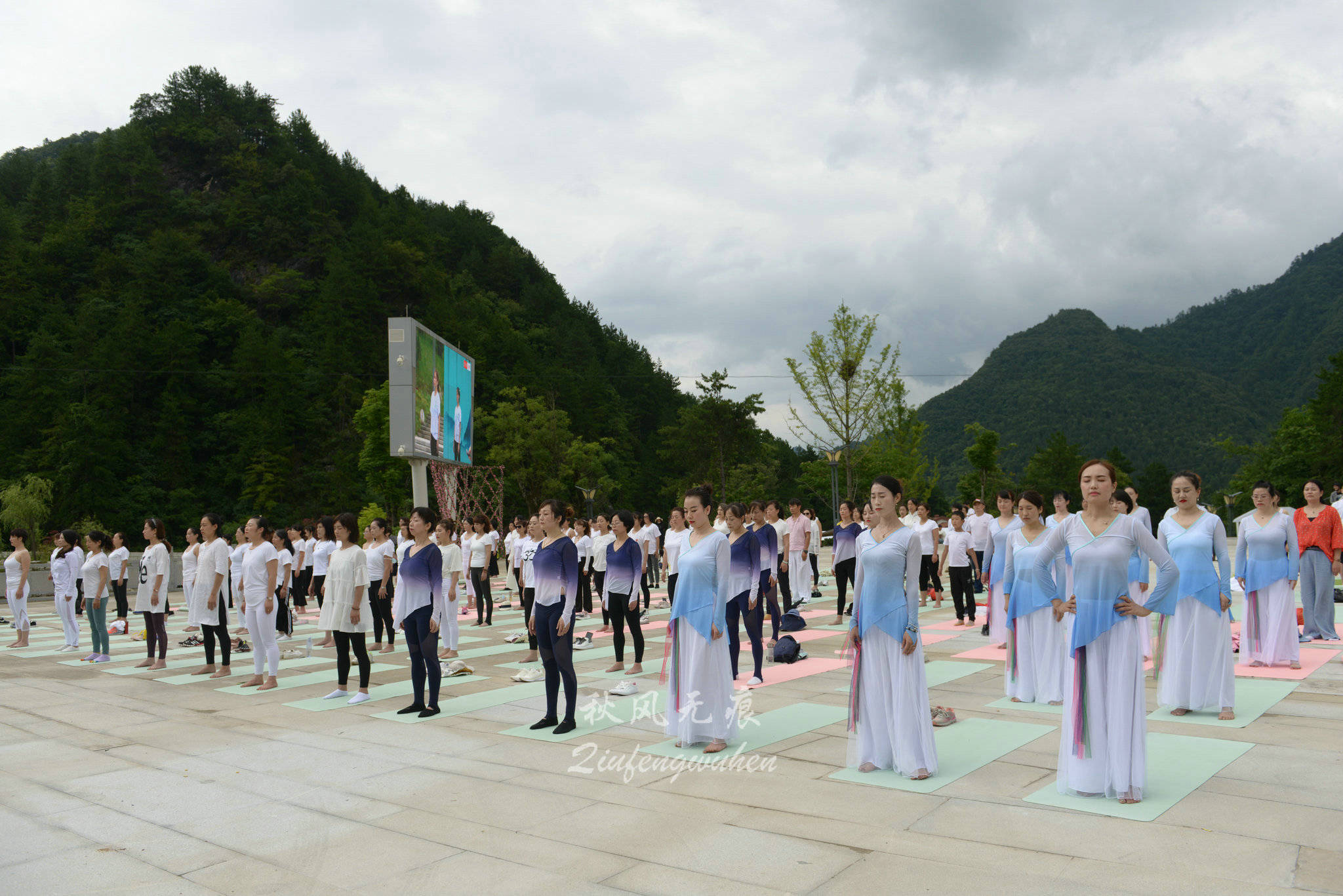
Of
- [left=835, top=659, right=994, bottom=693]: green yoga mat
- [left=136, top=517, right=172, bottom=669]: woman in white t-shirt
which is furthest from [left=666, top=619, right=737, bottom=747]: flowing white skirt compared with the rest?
[left=136, top=517, right=172, bottom=669]: woman in white t-shirt

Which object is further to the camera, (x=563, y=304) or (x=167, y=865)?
(x=563, y=304)

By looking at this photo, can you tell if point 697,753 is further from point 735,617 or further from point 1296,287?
point 1296,287

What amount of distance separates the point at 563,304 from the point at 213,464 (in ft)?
137

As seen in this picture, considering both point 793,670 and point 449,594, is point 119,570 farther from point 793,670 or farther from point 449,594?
point 793,670

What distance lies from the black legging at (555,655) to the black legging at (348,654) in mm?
2307

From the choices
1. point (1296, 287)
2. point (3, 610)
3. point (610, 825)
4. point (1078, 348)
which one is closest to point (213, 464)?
point (3, 610)

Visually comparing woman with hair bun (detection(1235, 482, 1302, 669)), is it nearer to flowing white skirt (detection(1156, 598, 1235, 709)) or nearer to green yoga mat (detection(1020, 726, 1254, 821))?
flowing white skirt (detection(1156, 598, 1235, 709))

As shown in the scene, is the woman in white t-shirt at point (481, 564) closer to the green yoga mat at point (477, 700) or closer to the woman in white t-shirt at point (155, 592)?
the woman in white t-shirt at point (155, 592)

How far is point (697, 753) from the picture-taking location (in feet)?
20.2

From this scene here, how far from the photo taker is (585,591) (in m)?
15.9

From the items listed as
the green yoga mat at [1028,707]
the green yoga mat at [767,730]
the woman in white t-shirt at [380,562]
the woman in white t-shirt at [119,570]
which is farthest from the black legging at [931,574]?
the woman in white t-shirt at [119,570]

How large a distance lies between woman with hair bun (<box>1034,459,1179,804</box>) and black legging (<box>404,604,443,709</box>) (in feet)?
17.1

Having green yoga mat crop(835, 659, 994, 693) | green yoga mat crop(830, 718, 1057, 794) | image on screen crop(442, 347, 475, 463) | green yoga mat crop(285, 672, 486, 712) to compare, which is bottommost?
green yoga mat crop(285, 672, 486, 712)

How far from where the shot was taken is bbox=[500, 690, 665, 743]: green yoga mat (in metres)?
6.93
